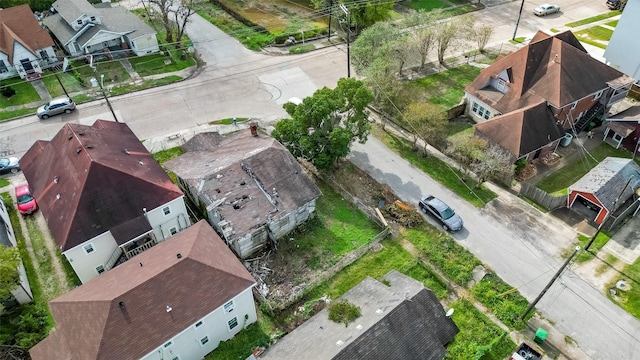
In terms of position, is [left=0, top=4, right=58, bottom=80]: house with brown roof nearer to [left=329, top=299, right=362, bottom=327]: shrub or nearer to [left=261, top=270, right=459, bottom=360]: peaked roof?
[left=261, top=270, right=459, bottom=360]: peaked roof

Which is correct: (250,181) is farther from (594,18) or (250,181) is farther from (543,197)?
(594,18)

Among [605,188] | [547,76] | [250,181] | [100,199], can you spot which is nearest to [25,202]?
[100,199]

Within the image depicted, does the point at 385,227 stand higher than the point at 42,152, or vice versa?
the point at 42,152

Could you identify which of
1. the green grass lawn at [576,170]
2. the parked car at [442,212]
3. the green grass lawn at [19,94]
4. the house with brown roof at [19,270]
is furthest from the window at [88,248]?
the green grass lawn at [576,170]

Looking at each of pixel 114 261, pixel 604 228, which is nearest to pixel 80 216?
pixel 114 261

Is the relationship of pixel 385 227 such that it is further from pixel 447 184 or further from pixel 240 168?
pixel 240 168
